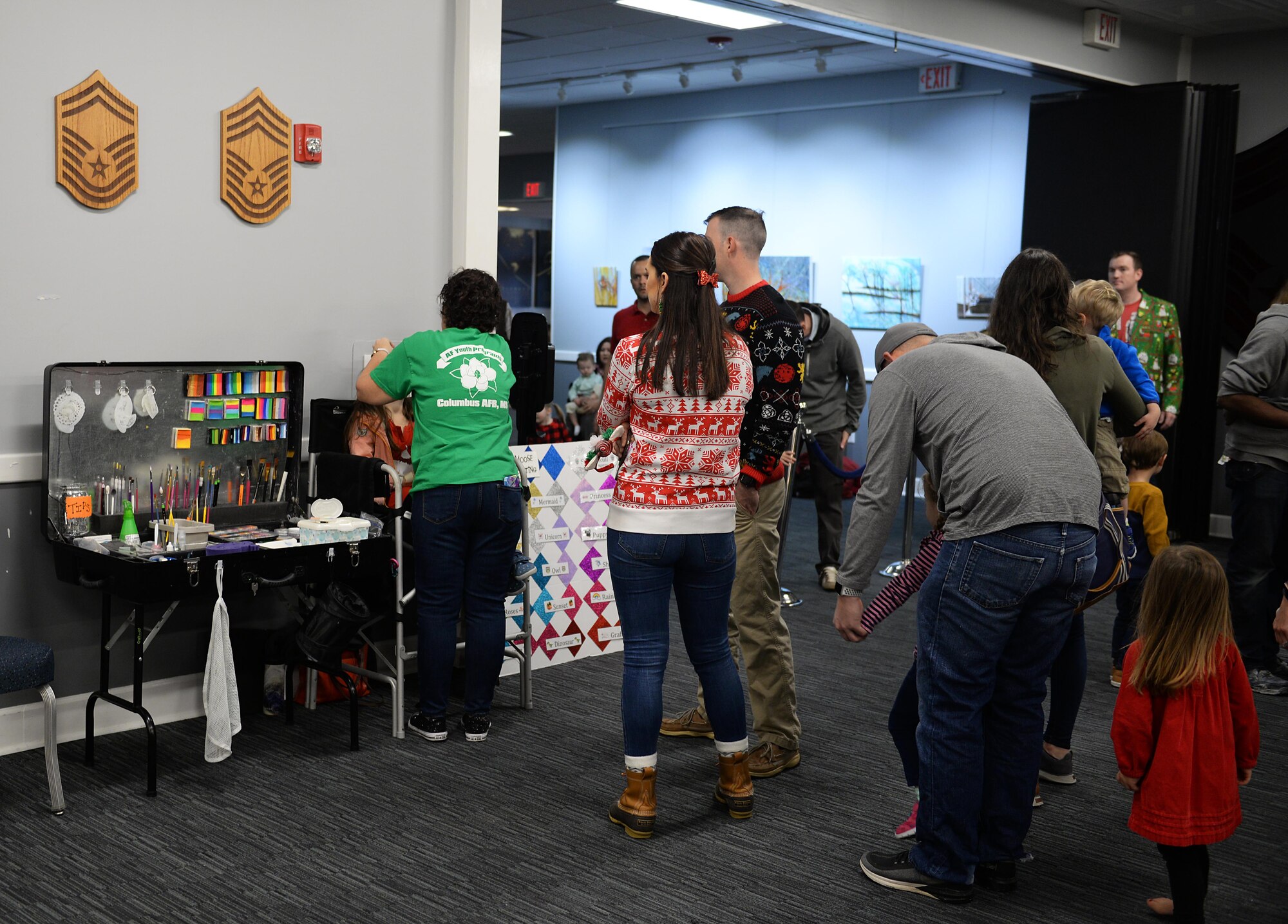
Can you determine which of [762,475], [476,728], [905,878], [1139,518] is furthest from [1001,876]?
[1139,518]

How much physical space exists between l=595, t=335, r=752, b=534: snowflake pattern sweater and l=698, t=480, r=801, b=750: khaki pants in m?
0.41

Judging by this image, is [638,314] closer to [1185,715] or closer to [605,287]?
[1185,715]

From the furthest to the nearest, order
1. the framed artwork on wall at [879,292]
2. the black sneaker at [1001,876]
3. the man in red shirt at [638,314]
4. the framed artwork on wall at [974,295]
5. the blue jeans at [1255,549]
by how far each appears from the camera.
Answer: the framed artwork on wall at [879,292], the framed artwork on wall at [974,295], the man in red shirt at [638,314], the blue jeans at [1255,549], the black sneaker at [1001,876]

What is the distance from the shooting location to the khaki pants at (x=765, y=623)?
3.49 metres

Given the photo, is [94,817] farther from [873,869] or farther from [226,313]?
[873,869]

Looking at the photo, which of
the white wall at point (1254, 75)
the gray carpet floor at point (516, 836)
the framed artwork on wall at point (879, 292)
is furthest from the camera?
the framed artwork on wall at point (879, 292)

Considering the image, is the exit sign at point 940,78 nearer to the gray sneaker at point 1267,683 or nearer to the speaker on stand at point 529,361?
the speaker on stand at point 529,361

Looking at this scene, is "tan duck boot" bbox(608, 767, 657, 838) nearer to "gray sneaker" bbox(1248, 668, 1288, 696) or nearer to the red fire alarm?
the red fire alarm

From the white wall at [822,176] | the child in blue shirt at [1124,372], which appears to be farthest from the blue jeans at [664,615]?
the white wall at [822,176]

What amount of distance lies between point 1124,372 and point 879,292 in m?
6.08

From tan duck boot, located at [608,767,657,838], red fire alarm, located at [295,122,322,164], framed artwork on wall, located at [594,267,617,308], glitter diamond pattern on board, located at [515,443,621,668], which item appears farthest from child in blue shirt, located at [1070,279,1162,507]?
framed artwork on wall, located at [594,267,617,308]

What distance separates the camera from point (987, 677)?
2.70 m

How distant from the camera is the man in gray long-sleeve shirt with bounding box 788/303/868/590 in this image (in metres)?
6.49

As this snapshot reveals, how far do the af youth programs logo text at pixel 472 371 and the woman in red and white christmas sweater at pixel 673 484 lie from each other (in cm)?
78
